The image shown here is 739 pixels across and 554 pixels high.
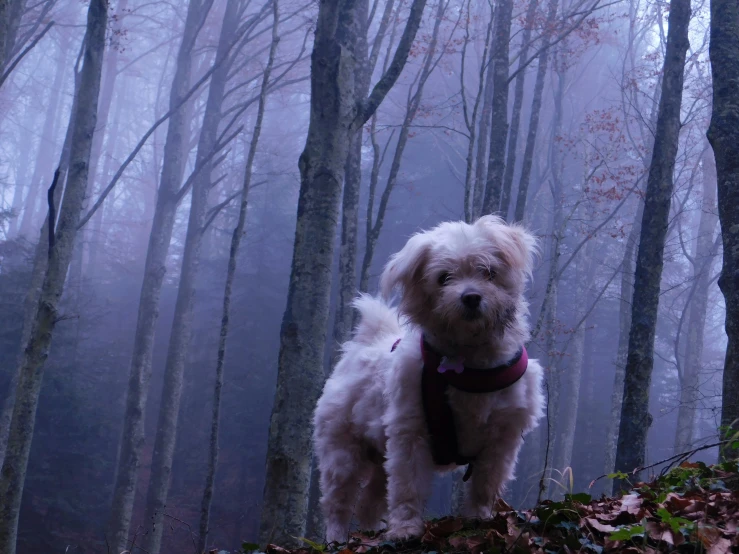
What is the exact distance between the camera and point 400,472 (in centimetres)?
389

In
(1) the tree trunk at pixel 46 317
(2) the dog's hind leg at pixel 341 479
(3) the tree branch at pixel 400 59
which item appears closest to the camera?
(2) the dog's hind leg at pixel 341 479

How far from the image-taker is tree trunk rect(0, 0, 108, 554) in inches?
319

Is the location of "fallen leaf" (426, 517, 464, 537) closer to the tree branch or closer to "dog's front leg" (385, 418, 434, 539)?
"dog's front leg" (385, 418, 434, 539)

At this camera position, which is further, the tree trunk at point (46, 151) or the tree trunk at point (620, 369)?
the tree trunk at point (46, 151)

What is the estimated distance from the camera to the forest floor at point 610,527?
258 cm

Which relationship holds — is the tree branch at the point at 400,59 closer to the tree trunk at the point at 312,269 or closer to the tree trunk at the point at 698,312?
the tree trunk at the point at 312,269

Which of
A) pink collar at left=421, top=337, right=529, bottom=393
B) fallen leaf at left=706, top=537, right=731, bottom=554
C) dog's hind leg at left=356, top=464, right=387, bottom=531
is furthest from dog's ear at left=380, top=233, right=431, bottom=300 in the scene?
fallen leaf at left=706, top=537, right=731, bottom=554

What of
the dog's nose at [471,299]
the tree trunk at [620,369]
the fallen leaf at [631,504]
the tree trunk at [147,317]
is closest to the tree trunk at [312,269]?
the dog's nose at [471,299]

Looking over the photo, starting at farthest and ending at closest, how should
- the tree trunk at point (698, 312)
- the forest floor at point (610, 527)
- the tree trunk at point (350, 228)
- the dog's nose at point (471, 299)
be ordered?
the tree trunk at point (698, 312)
the tree trunk at point (350, 228)
the dog's nose at point (471, 299)
the forest floor at point (610, 527)

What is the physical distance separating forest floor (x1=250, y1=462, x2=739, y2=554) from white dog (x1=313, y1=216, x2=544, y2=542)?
1.06 feet

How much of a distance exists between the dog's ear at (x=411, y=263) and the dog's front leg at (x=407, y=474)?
0.80 meters

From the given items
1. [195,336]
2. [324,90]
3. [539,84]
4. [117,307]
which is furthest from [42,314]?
[117,307]

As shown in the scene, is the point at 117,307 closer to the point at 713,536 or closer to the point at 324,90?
the point at 324,90

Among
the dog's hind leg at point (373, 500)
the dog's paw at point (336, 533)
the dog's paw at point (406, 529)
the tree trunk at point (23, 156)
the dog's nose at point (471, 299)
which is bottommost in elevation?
the dog's paw at point (336, 533)
